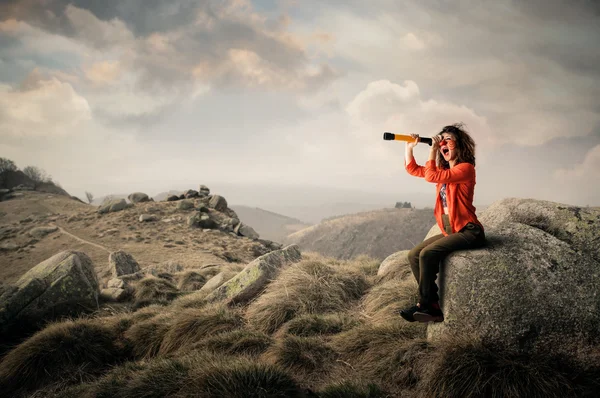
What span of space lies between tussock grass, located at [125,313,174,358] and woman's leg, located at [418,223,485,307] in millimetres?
4770

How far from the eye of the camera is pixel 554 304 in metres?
3.77

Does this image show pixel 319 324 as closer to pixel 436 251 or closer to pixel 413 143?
pixel 436 251

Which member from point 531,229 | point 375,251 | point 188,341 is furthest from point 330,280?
point 375,251

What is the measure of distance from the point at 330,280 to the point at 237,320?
7.93 feet

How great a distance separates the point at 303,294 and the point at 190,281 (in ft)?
19.3

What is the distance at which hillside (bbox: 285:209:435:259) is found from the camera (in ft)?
214

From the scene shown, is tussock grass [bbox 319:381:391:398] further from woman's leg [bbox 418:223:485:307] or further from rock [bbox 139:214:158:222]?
rock [bbox 139:214:158:222]

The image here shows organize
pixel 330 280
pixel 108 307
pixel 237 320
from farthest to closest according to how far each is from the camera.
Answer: pixel 108 307 < pixel 330 280 < pixel 237 320

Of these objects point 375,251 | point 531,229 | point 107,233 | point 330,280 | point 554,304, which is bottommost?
point 375,251

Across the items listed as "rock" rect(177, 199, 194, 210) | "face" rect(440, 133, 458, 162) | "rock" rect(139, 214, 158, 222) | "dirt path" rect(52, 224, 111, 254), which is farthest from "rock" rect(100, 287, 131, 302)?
"rock" rect(177, 199, 194, 210)

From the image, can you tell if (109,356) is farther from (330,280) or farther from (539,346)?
(539,346)

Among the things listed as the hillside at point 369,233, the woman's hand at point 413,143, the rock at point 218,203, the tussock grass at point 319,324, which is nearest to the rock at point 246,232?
the rock at point 218,203

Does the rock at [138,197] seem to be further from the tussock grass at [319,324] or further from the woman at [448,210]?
the woman at [448,210]

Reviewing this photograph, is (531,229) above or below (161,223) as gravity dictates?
above
